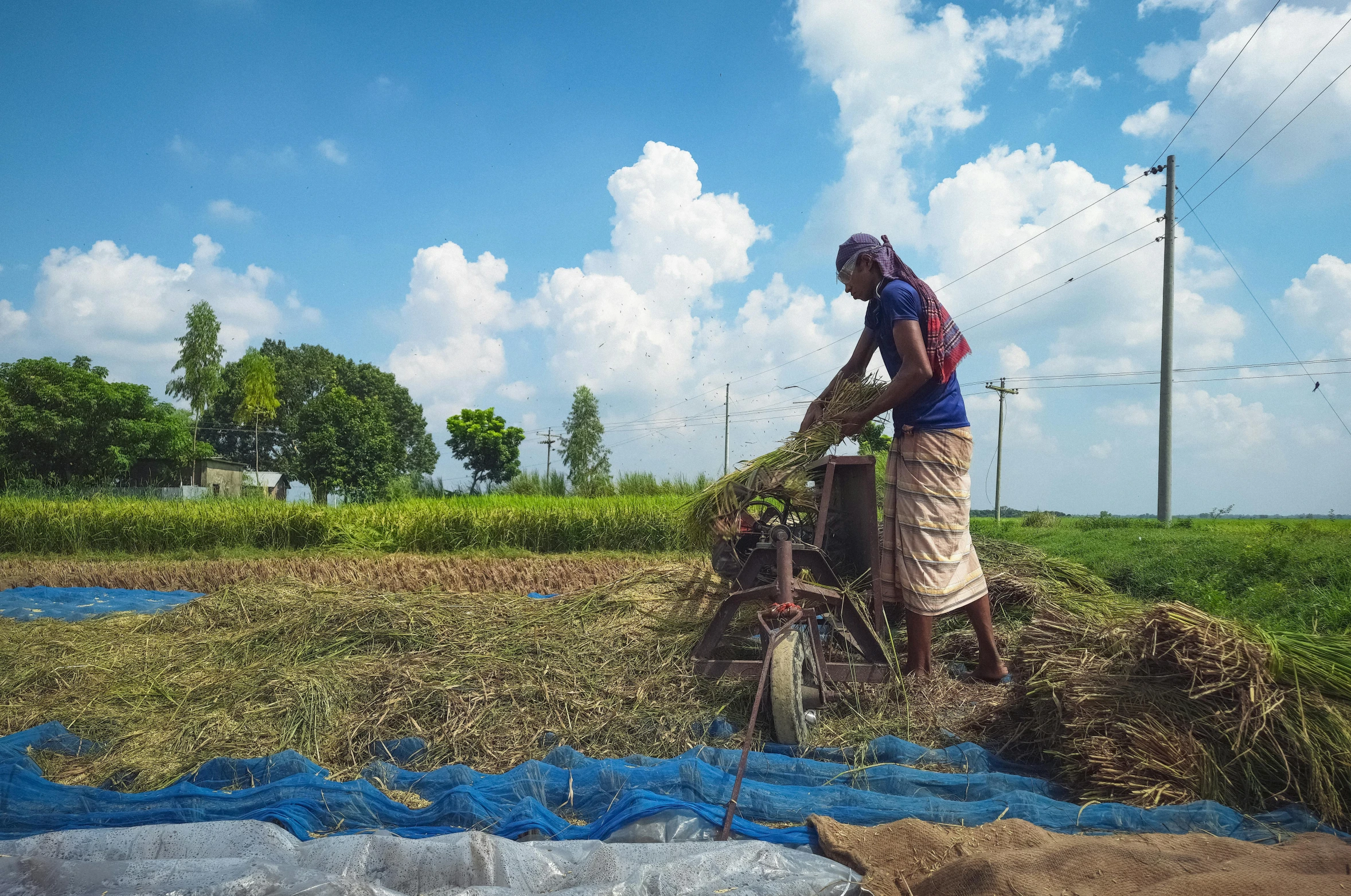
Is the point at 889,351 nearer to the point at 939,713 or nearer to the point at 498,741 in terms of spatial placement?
the point at 939,713

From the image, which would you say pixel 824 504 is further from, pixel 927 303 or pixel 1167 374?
pixel 1167 374

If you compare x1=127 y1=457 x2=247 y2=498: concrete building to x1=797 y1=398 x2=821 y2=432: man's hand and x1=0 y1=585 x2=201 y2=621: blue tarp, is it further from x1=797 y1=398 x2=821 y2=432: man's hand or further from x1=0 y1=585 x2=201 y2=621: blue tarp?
x1=797 y1=398 x2=821 y2=432: man's hand

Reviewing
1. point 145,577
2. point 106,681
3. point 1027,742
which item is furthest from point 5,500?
point 1027,742

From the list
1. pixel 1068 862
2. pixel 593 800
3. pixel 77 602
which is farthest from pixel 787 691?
pixel 77 602

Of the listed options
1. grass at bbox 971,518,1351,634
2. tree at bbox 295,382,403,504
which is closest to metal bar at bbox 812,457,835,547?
grass at bbox 971,518,1351,634

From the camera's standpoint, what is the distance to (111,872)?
1.90 meters

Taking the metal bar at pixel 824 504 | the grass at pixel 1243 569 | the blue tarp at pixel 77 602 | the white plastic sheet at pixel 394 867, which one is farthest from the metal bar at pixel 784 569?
the blue tarp at pixel 77 602

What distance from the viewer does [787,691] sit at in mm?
2828

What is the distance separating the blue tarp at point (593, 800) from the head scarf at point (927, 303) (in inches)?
74.1

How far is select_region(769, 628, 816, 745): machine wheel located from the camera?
2.83 m

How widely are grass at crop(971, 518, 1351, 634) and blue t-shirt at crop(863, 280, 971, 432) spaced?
55.9 inches

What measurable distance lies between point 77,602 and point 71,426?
29.3 metres

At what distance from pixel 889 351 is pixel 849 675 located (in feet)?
5.25

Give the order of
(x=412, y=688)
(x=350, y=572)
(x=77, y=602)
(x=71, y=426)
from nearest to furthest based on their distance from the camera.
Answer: (x=412, y=688)
(x=77, y=602)
(x=350, y=572)
(x=71, y=426)
